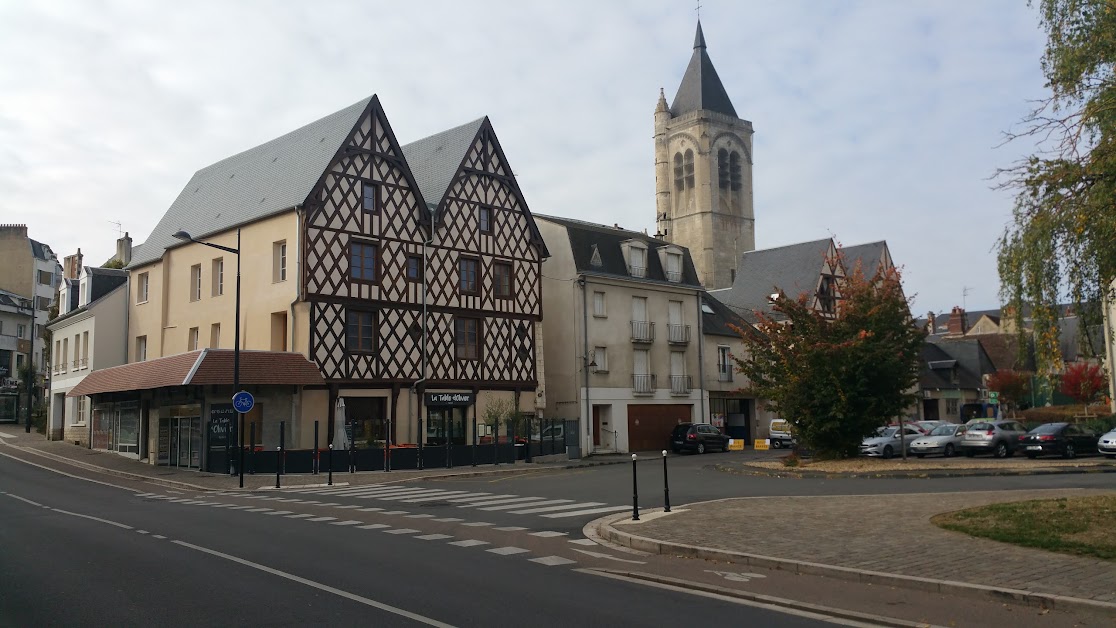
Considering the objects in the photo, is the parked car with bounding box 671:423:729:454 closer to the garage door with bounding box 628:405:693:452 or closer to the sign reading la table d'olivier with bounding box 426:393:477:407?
the garage door with bounding box 628:405:693:452

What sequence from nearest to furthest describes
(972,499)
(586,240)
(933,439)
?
1. (972,499)
2. (933,439)
3. (586,240)

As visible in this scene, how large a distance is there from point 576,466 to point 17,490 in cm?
1741

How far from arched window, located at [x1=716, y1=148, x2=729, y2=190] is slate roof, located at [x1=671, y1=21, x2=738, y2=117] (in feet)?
14.5

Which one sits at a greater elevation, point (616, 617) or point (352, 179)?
point (352, 179)

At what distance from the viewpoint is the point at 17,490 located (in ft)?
76.9

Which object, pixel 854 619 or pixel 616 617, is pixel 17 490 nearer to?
pixel 616 617

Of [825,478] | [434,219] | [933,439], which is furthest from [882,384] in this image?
[434,219]

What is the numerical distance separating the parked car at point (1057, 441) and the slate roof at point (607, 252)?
58.7ft

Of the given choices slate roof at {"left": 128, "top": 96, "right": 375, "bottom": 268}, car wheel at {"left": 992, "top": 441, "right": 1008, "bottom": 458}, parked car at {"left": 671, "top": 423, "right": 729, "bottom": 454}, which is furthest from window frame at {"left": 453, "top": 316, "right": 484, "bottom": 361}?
car wheel at {"left": 992, "top": 441, "right": 1008, "bottom": 458}

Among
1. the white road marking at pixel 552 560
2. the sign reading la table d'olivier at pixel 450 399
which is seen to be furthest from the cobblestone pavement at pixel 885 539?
the sign reading la table d'olivier at pixel 450 399

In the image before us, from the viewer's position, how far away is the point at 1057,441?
30906 mm

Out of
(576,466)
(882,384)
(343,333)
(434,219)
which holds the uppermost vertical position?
(434,219)

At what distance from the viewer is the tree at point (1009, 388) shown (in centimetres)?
5722

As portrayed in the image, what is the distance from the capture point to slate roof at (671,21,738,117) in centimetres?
9538
